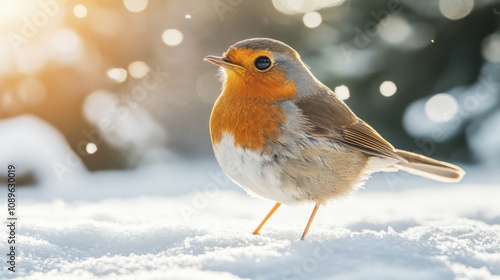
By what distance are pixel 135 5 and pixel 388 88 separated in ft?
6.83

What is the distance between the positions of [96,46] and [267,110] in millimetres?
2622

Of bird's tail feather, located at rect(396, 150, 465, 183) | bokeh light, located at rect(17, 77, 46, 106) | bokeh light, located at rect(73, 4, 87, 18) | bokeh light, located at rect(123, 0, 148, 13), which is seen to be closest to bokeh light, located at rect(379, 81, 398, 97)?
bird's tail feather, located at rect(396, 150, 465, 183)

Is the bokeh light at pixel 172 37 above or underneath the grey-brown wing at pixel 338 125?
above

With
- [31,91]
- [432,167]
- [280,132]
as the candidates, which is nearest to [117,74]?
[31,91]

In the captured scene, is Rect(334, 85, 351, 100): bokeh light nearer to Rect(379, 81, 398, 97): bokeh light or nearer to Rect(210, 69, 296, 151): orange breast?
Rect(379, 81, 398, 97): bokeh light

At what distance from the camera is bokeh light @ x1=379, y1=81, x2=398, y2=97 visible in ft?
15.5

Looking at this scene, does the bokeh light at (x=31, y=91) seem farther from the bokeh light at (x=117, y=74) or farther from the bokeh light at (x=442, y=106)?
the bokeh light at (x=442, y=106)

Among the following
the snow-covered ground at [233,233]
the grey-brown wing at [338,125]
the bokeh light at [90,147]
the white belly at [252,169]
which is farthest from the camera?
the bokeh light at [90,147]

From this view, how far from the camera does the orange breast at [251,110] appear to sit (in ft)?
9.71

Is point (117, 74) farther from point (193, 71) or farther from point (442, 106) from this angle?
point (442, 106)

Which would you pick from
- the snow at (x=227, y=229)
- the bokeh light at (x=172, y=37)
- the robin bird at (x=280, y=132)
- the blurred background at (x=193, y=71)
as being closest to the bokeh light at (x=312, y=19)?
the blurred background at (x=193, y=71)

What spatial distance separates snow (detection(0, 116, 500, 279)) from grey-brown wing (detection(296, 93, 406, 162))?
284 mm

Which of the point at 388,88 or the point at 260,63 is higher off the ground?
the point at 388,88

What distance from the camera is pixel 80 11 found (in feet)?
16.3
